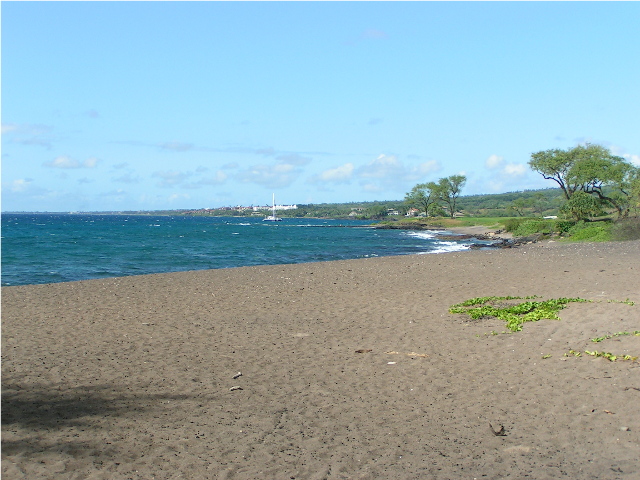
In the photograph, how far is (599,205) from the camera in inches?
2213

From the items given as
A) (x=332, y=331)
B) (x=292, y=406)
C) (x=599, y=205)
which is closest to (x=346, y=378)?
(x=292, y=406)

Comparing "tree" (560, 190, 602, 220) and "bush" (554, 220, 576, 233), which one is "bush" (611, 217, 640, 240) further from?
"tree" (560, 190, 602, 220)

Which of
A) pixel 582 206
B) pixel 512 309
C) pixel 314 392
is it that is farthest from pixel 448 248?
pixel 314 392

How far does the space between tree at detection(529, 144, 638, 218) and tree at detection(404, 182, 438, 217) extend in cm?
5861

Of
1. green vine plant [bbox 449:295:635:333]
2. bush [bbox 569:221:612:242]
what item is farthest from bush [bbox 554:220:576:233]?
green vine plant [bbox 449:295:635:333]

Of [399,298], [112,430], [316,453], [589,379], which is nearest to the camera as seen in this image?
[316,453]

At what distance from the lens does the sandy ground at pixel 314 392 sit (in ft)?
17.6

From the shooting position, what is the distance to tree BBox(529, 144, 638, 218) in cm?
5606

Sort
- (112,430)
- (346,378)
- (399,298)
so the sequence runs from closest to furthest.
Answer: (112,430), (346,378), (399,298)

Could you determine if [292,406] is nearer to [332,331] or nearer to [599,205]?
[332,331]

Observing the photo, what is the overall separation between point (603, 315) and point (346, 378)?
5805mm

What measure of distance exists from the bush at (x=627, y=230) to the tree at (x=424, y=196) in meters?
84.5

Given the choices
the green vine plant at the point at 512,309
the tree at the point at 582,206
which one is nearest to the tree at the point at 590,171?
the tree at the point at 582,206

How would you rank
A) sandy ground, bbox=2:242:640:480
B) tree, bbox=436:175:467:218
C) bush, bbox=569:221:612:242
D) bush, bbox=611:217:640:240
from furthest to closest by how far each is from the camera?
tree, bbox=436:175:467:218
bush, bbox=569:221:612:242
bush, bbox=611:217:640:240
sandy ground, bbox=2:242:640:480
